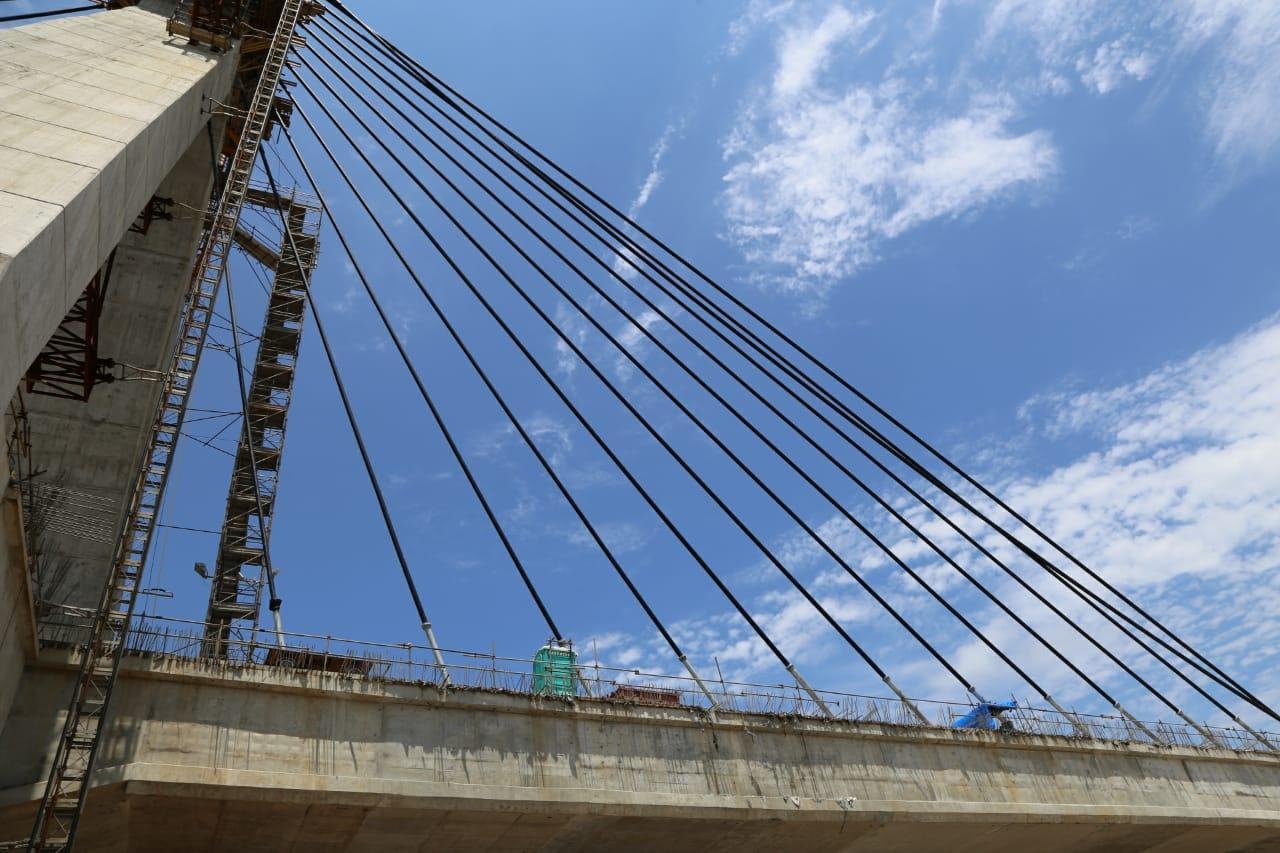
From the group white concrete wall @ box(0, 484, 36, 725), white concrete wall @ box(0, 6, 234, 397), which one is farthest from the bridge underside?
white concrete wall @ box(0, 6, 234, 397)

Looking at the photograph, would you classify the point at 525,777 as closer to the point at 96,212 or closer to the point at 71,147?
the point at 96,212

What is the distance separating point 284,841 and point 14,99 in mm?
12732

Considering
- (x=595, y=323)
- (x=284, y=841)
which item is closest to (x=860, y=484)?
(x=595, y=323)

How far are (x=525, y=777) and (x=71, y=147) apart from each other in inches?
490

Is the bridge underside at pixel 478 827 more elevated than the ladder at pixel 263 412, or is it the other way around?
the ladder at pixel 263 412

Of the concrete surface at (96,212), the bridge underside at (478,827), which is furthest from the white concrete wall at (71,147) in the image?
the bridge underside at (478,827)

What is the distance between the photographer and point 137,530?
17.5 meters

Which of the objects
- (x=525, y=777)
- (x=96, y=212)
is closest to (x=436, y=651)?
(x=525, y=777)

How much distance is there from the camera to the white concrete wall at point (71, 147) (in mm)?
9508

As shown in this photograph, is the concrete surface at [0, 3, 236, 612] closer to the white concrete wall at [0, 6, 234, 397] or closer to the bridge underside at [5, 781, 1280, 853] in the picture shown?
the white concrete wall at [0, 6, 234, 397]

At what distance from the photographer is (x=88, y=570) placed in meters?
18.1

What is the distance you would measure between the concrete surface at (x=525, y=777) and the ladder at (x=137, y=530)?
386 mm

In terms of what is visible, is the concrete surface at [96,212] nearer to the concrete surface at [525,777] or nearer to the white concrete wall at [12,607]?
the white concrete wall at [12,607]

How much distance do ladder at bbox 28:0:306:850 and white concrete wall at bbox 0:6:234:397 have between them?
15.2ft
